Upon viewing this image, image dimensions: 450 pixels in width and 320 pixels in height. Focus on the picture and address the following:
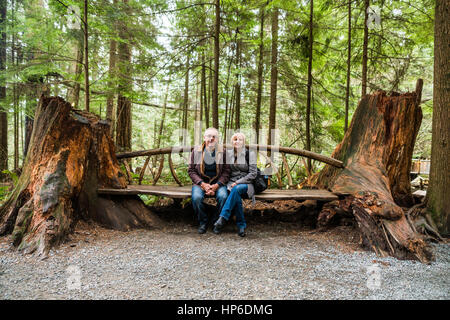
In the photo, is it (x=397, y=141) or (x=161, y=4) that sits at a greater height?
(x=161, y=4)

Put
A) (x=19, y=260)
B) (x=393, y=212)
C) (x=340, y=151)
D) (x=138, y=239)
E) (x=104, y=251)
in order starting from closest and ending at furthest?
(x=19, y=260) → (x=104, y=251) → (x=393, y=212) → (x=138, y=239) → (x=340, y=151)

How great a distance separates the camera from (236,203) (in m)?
4.11

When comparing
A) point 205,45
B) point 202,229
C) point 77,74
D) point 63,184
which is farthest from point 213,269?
point 77,74

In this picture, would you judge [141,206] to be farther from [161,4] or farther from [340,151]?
[161,4]

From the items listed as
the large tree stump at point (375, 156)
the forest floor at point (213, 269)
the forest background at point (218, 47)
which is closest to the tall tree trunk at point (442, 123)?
the large tree stump at point (375, 156)

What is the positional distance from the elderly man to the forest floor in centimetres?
49

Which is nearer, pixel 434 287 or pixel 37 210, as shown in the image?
pixel 434 287

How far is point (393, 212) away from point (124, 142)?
755 centimetres

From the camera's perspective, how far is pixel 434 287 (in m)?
2.45

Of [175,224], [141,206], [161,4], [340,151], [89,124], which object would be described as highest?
[161,4]

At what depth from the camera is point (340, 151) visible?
5102 millimetres

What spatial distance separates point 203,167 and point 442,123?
397 cm
